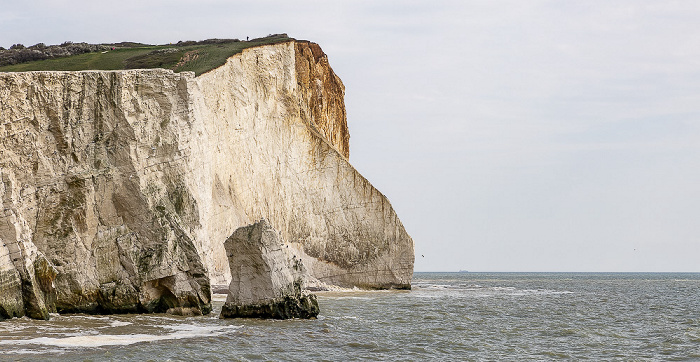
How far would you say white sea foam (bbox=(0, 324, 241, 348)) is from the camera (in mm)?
16172

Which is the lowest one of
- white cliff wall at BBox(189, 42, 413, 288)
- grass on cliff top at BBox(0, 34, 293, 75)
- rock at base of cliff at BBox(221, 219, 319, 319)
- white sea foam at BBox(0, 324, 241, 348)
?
white sea foam at BBox(0, 324, 241, 348)

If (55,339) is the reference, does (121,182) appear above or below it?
Answer: above

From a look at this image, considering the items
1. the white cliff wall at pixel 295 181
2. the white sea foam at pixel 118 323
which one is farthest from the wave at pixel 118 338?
the white cliff wall at pixel 295 181

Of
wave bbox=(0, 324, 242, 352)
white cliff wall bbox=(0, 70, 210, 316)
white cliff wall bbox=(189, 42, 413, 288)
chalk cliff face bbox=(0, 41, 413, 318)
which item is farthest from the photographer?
white cliff wall bbox=(189, 42, 413, 288)

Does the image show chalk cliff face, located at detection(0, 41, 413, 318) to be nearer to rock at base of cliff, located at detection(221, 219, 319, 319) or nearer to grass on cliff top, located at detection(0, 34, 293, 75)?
rock at base of cliff, located at detection(221, 219, 319, 319)

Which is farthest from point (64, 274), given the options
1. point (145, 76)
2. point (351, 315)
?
point (351, 315)

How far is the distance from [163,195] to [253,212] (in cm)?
1454

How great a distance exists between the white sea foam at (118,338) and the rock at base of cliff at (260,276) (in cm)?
212

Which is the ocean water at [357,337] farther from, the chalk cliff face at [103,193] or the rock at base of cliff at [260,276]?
→ the chalk cliff face at [103,193]

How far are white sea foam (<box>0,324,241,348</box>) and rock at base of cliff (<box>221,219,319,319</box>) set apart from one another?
212 centimetres

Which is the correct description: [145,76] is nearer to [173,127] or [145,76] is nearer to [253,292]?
[173,127]

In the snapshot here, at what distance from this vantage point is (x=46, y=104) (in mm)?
23906

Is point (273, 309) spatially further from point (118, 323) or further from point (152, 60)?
point (152, 60)

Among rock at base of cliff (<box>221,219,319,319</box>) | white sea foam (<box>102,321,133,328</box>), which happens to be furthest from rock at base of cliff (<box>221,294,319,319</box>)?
white sea foam (<box>102,321,133,328</box>)
